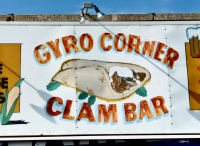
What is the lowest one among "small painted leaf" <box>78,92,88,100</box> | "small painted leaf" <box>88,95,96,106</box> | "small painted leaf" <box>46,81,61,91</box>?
"small painted leaf" <box>88,95,96,106</box>

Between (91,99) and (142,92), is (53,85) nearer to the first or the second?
(91,99)

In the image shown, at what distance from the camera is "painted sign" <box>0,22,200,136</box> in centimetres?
594

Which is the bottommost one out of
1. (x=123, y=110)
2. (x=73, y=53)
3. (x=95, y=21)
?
(x=123, y=110)

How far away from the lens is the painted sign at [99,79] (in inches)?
234

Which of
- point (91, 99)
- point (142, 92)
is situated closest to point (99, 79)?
point (91, 99)

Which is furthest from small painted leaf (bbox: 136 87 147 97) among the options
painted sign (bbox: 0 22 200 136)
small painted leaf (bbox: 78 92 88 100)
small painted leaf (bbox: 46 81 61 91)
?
small painted leaf (bbox: 46 81 61 91)

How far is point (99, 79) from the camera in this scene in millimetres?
6094

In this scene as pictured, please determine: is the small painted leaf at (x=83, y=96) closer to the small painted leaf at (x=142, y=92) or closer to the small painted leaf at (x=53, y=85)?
the small painted leaf at (x=53, y=85)

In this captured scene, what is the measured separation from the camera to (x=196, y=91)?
6188 millimetres

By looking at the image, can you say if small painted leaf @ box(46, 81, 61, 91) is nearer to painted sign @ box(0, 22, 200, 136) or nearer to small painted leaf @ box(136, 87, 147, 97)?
painted sign @ box(0, 22, 200, 136)

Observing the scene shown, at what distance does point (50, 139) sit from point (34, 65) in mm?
1376

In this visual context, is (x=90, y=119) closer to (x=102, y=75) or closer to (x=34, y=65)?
(x=102, y=75)

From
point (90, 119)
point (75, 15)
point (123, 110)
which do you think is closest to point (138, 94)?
point (123, 110)

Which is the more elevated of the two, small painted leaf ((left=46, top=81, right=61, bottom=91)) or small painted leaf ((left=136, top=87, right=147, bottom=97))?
small painted leaf ((left=46, top=81, right=61, bottom=91))
